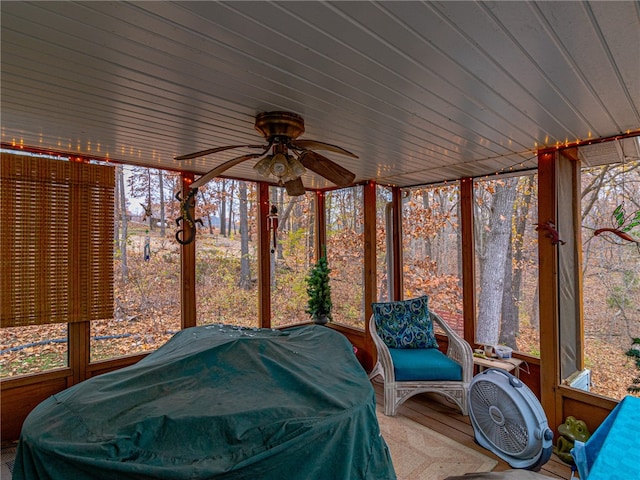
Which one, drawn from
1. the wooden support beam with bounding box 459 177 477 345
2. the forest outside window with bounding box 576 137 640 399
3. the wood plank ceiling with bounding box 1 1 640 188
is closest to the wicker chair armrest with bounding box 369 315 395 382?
the wooden support beam with bounding box 459 177 477 345

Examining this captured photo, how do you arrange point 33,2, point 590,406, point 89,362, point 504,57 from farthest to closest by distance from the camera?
point 89,362 → point 590,406 → point 504,57 → point 33,2

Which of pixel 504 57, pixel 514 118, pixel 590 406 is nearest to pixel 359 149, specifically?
pixel 514 118

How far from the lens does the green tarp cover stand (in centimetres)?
113

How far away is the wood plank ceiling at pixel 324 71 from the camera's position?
3.70 feet

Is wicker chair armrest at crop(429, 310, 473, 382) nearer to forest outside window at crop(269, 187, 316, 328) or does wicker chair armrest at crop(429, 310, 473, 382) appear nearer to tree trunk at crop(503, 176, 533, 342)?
tree trunk at crop(503, 176, 533, 342)

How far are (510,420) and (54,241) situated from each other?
397 cm

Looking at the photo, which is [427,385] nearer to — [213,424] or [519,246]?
[519,246]

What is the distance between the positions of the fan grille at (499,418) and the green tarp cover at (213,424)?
4.42 ft

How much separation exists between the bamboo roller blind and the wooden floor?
317 centimetres

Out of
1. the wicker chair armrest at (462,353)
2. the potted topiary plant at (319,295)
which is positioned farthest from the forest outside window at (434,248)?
the potted topiary plant at (319,295)

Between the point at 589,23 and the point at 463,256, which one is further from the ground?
the point at 589,23

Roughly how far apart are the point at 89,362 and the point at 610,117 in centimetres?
460

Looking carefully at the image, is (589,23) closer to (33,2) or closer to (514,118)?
(514,118)

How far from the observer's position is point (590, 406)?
2.57 metres
